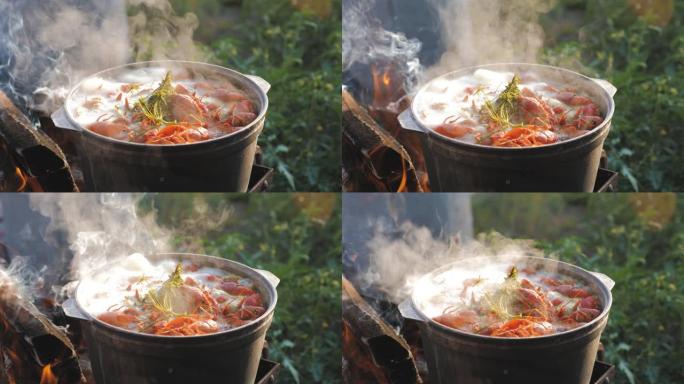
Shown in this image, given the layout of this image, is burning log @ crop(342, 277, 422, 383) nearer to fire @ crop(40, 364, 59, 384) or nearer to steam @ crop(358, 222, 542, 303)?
steam @ crop(358, 222, 542, 303)

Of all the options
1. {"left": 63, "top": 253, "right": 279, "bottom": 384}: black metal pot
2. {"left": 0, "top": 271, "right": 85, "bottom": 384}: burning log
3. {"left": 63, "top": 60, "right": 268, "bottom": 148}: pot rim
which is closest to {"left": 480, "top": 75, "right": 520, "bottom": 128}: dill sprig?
{"left": 63, "top": 60, "right": 268, "bottom": 148}: pot rim

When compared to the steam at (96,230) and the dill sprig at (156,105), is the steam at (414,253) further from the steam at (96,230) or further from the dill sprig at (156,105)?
the dill sprig at (156,105)

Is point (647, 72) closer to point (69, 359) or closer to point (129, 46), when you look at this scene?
point (129, 46)

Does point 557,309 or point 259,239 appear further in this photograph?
point 259,239

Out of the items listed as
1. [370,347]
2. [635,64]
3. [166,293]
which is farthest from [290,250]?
[635,64]

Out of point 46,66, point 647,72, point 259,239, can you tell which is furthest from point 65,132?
point 647,72

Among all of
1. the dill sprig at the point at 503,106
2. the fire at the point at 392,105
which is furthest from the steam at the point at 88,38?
the dill sprig at the point at 503,106

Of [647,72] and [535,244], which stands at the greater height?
[647,72]
